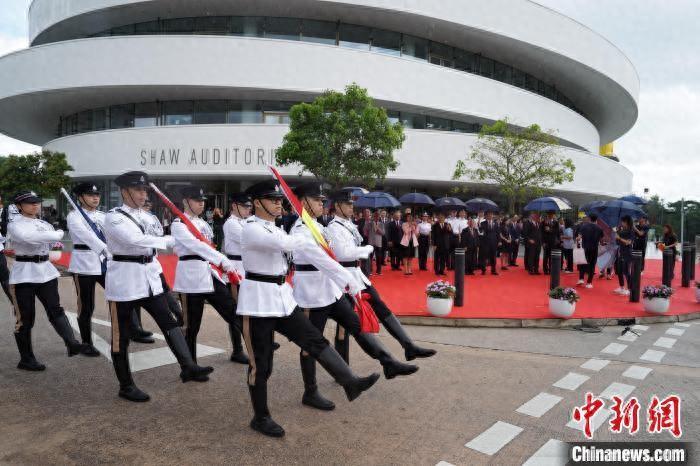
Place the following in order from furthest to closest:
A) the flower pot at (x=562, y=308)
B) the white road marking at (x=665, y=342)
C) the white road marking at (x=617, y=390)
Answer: the flower pot at (x=562, y=308) < the white road marking at (x=665, y=342) < the white road marking at (x=617, y=390)

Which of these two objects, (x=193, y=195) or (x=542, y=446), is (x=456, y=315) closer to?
(x=542, y=446)

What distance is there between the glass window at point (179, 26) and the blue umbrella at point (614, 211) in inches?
893

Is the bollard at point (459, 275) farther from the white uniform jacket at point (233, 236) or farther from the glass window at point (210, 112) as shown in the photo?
the glass window at point (210, 112)

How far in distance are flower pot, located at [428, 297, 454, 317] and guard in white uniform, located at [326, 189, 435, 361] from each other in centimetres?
295

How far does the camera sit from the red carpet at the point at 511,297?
8422mm

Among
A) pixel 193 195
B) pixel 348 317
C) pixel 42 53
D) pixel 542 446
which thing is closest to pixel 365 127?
pixel 193 195

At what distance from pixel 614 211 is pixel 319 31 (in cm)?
1880

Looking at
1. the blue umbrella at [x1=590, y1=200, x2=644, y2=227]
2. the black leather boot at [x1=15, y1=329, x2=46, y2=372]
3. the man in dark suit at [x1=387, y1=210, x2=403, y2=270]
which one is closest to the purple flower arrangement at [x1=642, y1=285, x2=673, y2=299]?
the blue umbrella at [x1=590, y1=200, x2=644, y2=227]

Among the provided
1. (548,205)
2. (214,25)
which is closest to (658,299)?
(548,205)

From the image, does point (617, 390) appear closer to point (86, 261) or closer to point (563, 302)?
point (563, 302)

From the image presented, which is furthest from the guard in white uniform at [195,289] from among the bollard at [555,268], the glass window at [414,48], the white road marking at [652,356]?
the glass window at [414,48]

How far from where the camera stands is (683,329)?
7.95 m

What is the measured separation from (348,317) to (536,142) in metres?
18.7

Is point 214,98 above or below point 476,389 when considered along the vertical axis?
above
